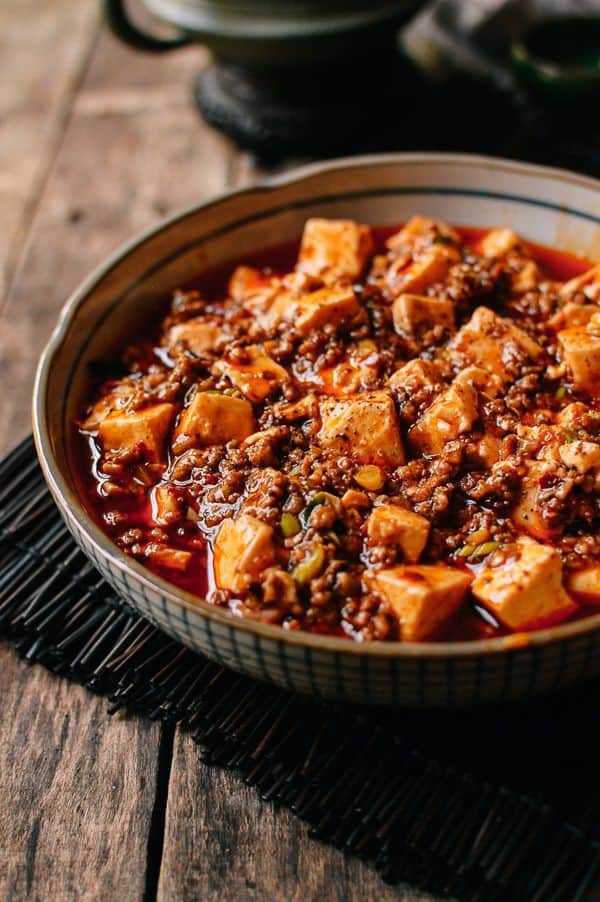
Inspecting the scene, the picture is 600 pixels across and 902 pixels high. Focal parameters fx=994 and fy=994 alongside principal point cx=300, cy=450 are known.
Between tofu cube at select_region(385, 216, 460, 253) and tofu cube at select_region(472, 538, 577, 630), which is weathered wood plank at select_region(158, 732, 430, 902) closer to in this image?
tofu cube at select_region(472, 538, 577, 630)

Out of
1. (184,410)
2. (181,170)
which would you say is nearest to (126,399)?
(184,410)

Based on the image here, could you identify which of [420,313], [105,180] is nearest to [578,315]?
[420,313]

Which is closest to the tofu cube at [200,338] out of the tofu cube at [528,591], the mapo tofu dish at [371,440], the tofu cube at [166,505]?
the mapo tofu dish at [371,440]

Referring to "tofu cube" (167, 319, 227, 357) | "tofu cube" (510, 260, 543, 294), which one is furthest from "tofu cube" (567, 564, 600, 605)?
"tofu cube" (167, 319, 227, 357)

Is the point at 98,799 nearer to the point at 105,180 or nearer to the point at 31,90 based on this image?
the point at 105,180

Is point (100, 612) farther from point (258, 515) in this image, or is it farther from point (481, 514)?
point (481, 514)

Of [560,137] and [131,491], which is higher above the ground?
[560,137]

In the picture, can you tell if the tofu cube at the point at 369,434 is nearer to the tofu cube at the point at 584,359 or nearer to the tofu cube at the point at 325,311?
the tofu cube at the point at 325,311

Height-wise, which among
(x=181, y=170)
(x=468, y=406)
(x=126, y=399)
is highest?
(x=468, y=406)
